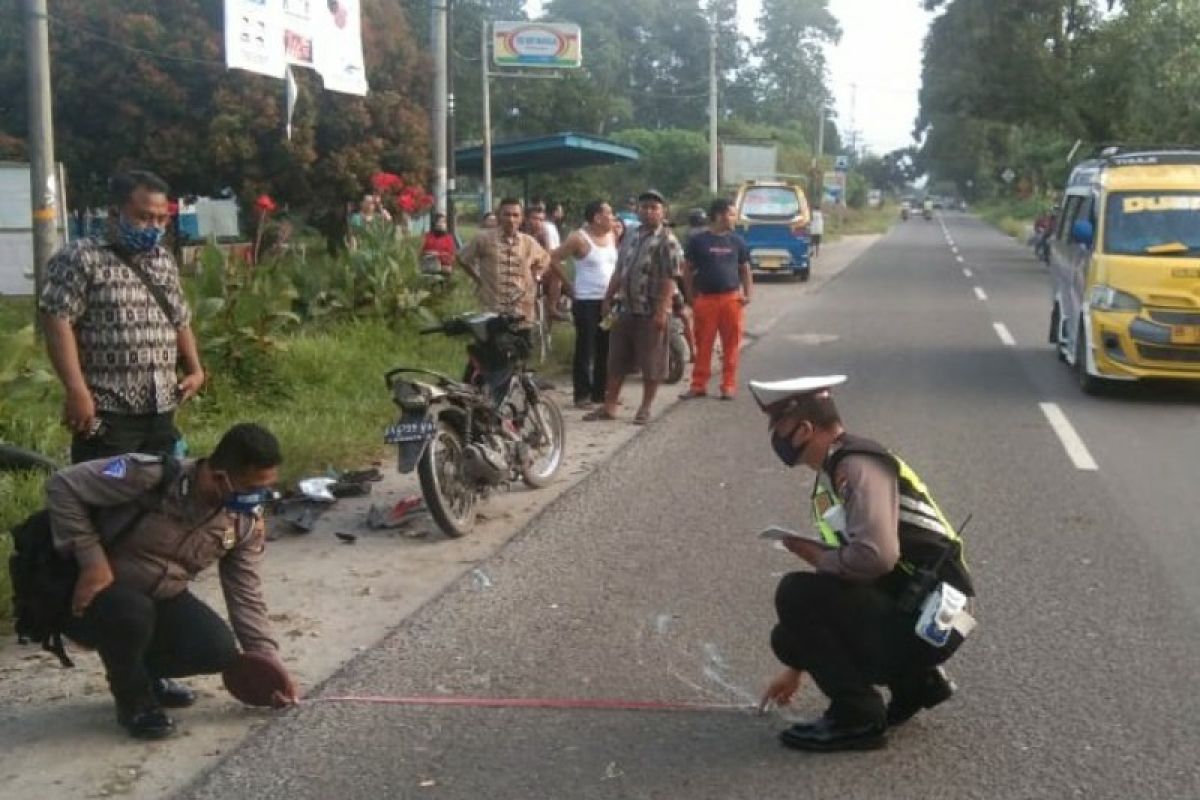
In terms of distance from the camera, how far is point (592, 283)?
1140 centimetres

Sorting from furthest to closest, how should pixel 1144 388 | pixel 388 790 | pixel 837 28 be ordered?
pixel 837 28 < pixel 1144 388 < pixel 388 790

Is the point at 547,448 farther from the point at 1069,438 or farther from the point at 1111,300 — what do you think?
the point at 1111,300

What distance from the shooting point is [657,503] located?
8.12 m

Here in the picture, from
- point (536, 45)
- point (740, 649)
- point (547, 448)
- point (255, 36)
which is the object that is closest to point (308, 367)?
point (547, 448)

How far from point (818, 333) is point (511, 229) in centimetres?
835

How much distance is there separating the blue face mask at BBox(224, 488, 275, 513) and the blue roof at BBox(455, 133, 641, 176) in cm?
2211

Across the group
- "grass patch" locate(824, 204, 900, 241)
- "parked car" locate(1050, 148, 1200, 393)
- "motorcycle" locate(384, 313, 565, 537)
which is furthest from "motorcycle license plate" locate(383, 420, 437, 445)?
"grass patch" locate(824, 204, 900, 241)

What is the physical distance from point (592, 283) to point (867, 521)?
7.44m

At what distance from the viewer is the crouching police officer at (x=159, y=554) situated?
434 centimetres

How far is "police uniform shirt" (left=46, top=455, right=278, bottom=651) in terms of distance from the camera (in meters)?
4.36

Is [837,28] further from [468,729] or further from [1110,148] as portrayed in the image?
[468,729]

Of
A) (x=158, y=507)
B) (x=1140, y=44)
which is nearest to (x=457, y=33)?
(x=1140, y=44)

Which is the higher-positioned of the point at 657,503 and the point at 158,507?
the point at 158,507

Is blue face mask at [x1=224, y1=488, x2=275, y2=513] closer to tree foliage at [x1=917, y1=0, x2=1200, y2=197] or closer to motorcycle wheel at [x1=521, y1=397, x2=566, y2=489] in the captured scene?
motorcycle wheel at [x1=521, y1=397, x2=566, y2=489]
